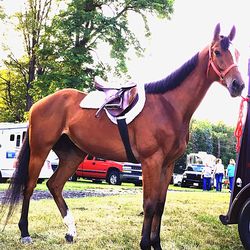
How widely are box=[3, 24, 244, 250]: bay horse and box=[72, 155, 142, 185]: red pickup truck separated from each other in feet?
58.5

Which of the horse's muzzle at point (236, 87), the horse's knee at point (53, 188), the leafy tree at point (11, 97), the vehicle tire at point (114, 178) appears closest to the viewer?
the horse's muzzle at point (236, 87)

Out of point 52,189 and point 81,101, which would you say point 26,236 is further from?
point 81,101

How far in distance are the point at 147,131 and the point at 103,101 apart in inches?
34.3

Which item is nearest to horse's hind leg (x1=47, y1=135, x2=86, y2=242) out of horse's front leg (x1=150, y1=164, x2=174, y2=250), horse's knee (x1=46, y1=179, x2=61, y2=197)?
horse's knee (x1=46, y1=179, x2=61, y2=197)

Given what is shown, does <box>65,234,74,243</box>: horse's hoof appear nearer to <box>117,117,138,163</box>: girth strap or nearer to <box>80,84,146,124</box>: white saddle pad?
<box>117,117,138,163</box>: girth strap

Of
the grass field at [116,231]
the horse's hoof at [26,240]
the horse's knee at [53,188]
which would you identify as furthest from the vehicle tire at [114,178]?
the horse's hoof at [26,240]

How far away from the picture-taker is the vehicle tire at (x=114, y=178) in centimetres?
2417

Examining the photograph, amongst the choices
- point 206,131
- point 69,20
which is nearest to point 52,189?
point 69,20

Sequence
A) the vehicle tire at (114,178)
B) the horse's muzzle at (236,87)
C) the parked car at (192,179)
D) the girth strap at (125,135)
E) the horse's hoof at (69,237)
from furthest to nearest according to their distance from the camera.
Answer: the parked car at (192,179)
the vehicle tire at (114,178)
the horse's hoof at (69,237)
the girth strap at (125,135)
the horse's muzzle at (236,87)

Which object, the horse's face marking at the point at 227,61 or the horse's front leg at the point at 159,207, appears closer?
the horse's face marking at the point at 227,61

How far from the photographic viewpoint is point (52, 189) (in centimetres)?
611

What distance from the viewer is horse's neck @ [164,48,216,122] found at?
16.9ft

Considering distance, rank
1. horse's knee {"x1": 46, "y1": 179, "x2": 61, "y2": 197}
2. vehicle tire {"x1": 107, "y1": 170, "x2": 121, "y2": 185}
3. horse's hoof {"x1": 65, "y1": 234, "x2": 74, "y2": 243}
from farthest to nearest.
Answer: vehicle tire {"x1": 107, "y1": 170, "x2": 121, "y2": 185} < horse's knee {"x1": 46, "y1": 179, "x2": 61, "y2": 197} < horse's hoof {"x1": 65, "y1": 234, "x2": 74, "y2": 243}

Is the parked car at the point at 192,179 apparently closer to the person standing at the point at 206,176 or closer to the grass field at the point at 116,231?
the person standing at the point at 206,176
